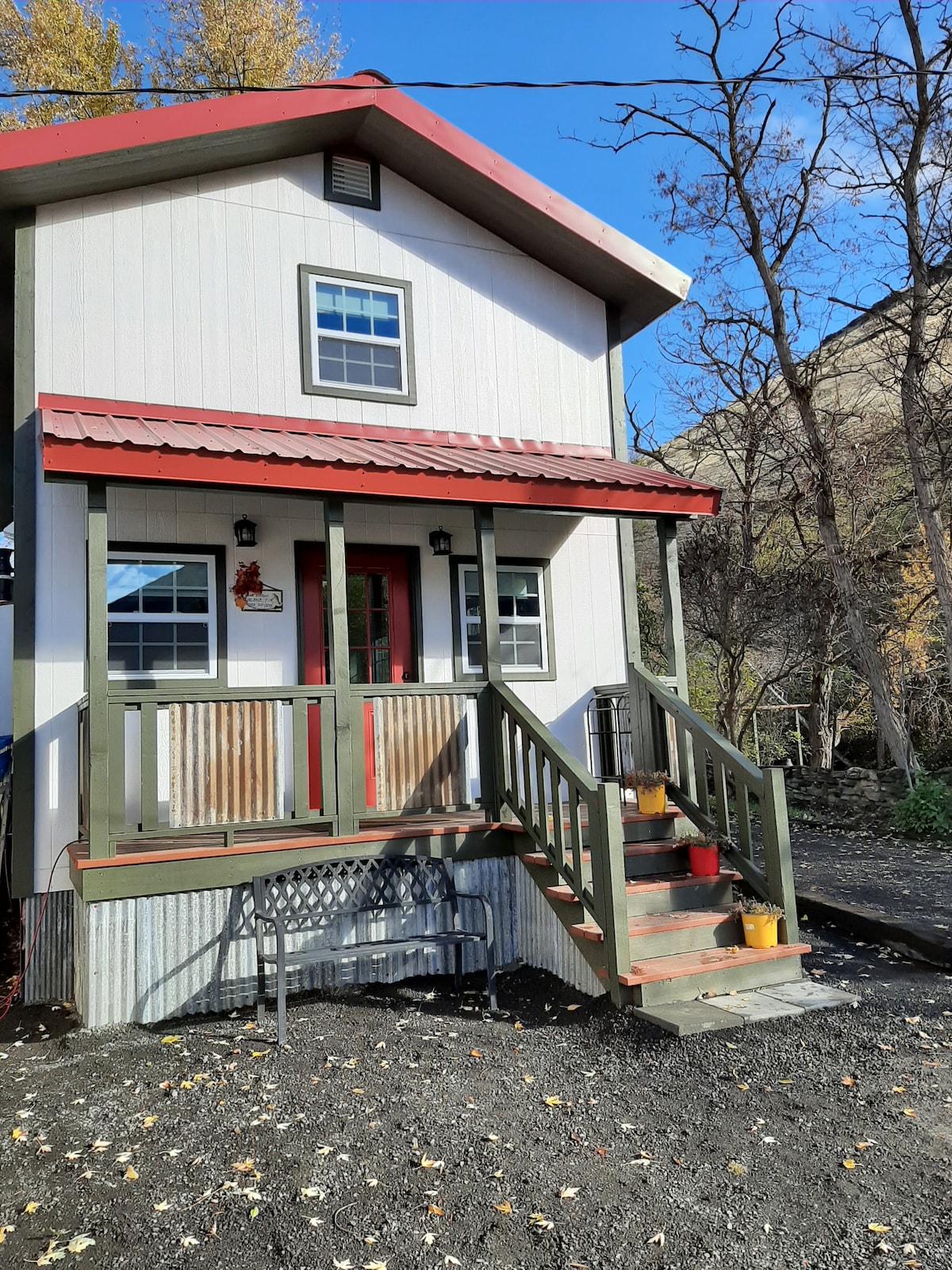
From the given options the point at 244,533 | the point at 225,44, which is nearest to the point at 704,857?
the point at 244,533

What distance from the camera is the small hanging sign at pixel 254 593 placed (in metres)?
7.45

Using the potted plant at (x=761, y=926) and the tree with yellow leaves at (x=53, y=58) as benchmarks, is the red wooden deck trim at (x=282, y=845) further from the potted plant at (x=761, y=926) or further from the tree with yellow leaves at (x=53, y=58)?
the tree with yellow leaves at (x=53, y=58)

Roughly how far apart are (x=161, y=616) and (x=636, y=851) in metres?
4.03

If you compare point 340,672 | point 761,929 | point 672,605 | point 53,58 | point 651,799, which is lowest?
point 761,929

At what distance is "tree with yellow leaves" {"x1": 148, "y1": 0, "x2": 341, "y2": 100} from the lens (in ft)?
66.7

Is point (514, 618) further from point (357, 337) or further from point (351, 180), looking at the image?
point (351, 180)

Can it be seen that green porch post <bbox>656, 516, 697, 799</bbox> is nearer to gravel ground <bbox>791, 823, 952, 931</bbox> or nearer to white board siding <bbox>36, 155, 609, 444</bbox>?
white board siding <bbox>36, 155, 609, 444</bbox>

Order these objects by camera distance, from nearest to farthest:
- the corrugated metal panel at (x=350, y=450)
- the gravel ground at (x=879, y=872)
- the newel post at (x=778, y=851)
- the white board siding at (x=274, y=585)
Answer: the newel post at (x=778, y=851) → the corrugated metal panel at (x=350, y=450) → the white board siding at (x=274, y=585) → the gravel ground at (x=879, y=872)

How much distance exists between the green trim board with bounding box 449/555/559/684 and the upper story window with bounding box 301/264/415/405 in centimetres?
158

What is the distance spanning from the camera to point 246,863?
5.98 metres

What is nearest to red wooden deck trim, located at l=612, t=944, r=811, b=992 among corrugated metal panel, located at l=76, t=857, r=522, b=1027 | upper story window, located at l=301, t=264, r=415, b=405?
corrugated metal panel, located at l=76, t=857, r=522, b=1027

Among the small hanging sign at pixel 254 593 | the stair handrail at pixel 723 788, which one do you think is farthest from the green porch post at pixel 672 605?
the small hanging sign at pixel 254 593

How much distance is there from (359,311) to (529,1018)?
5940 millimetres

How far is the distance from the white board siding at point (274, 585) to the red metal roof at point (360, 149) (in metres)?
2.30
